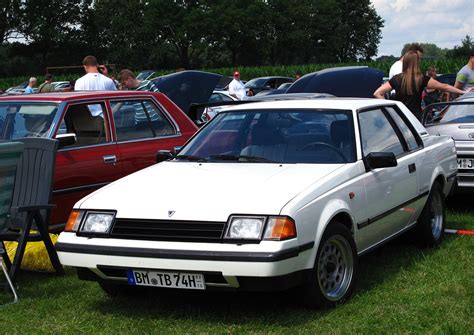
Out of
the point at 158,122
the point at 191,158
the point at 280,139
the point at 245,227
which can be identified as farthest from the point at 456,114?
the point at 245,227

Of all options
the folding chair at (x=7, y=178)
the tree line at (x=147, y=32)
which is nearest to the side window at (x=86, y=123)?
the folding chair at (x=7, y=178)

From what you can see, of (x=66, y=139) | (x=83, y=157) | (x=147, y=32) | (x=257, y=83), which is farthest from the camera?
(x=147, y=32)

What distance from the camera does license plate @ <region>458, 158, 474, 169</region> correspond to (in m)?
8.55

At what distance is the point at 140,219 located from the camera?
16.2 feet

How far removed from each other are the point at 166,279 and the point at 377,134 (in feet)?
7.73

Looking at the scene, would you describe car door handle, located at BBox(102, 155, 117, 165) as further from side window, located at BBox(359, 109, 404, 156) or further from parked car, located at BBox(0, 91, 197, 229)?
side window, located at BBox(359, 109, 404, 156)

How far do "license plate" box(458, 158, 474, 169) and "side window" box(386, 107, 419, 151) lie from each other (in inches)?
73.9

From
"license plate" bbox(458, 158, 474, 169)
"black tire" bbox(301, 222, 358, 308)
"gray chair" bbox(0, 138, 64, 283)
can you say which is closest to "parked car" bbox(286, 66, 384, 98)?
"license plate" bbox(458, 158, 474, 169)

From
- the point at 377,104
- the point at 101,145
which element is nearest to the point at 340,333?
the point at 377,104

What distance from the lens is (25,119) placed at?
24.5 ft

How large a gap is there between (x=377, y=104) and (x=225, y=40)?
82108 millimetres

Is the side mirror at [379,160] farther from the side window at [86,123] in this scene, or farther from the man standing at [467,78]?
the man standing at [467,78]

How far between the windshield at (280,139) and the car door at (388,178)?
194 mm

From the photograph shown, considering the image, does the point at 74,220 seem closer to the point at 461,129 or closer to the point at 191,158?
the point at 191,158
